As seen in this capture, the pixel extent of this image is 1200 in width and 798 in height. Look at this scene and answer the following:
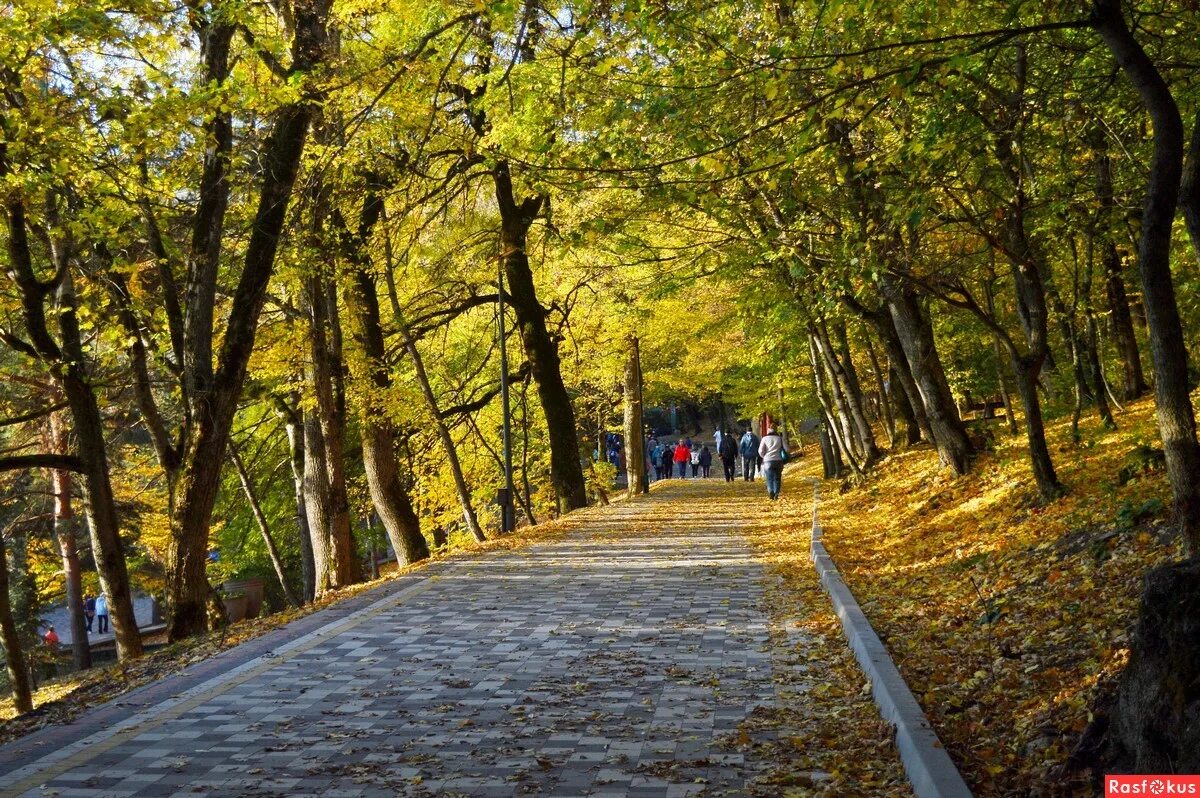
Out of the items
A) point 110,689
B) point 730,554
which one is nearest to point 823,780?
point 110,689

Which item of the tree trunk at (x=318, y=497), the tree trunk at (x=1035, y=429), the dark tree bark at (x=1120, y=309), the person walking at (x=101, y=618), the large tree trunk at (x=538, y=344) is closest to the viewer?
the tree trunk at (x=1035, y=429)

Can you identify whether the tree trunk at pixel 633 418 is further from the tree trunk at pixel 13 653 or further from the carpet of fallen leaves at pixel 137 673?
the tree trunk at pixel 13 653

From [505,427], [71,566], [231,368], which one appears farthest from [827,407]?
[231,368]

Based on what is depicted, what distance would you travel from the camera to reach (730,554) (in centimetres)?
1678

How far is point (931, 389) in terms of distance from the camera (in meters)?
17.9

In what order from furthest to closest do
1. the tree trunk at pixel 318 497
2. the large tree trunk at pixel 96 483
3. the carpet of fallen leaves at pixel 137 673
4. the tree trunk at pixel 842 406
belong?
the tree trunk at pixel 842 406, the tree trunk at pixel 318 497, the large tree trunk at pixel 96 483, the carpet of fallen leaves at pixel 137 673

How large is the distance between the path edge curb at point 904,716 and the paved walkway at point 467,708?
699 mm

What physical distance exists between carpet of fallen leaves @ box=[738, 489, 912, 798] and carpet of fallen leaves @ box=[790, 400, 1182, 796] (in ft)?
1.22

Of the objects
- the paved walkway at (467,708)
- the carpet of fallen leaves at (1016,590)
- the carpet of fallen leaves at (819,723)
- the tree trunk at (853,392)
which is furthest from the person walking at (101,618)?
the carpet of fallen leaves at (819,723)

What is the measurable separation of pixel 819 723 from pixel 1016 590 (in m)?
3.59

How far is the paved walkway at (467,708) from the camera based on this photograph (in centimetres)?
559

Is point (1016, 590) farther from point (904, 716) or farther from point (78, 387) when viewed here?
point (78, 387)

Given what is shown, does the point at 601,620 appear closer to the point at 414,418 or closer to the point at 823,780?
the point at 823,780

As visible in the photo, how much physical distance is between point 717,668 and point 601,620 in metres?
2.63
